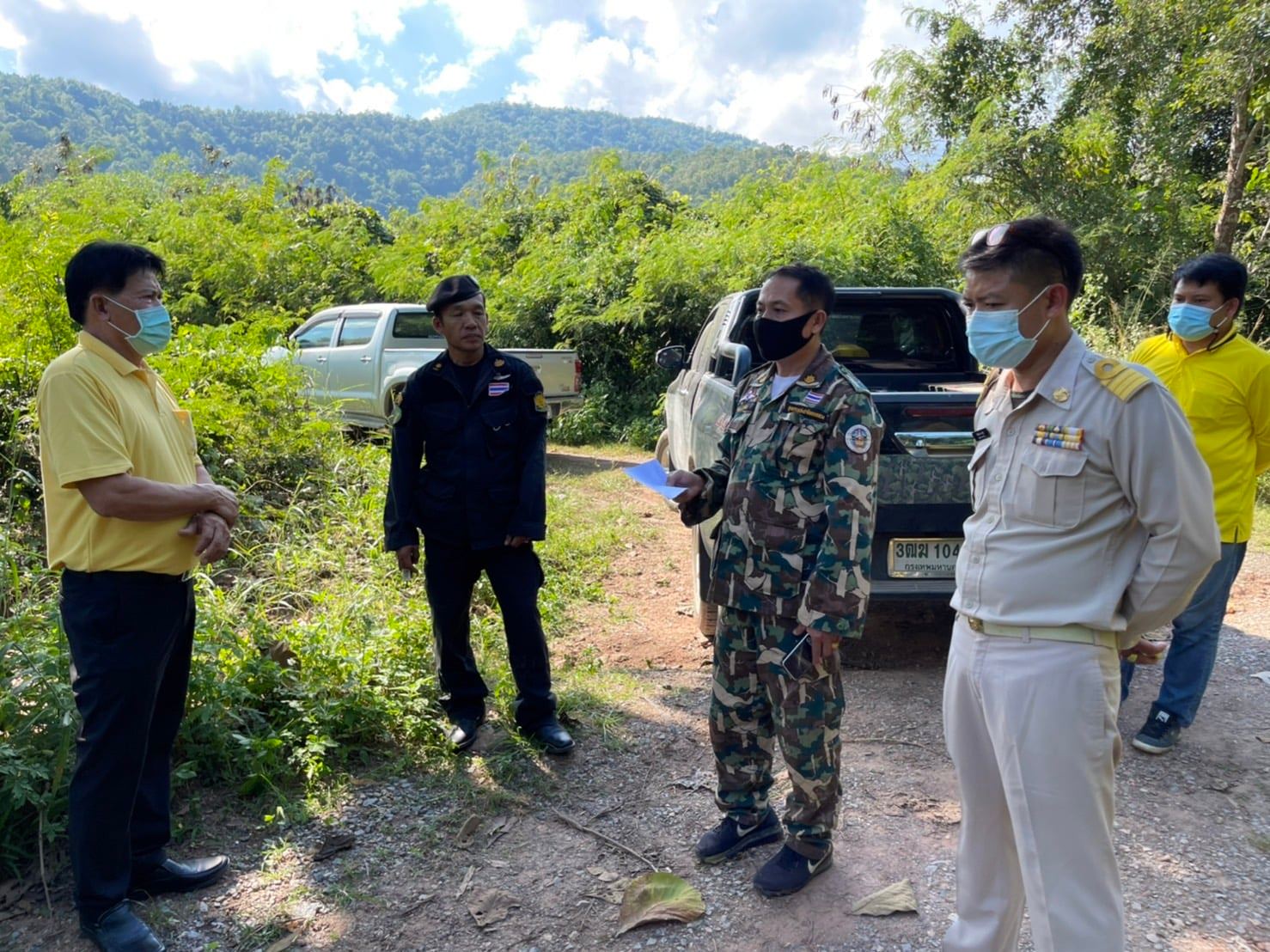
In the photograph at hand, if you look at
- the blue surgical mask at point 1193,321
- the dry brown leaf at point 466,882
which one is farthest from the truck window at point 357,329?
the blue surgical mask at point 1193,321

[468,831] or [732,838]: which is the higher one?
[732,838]

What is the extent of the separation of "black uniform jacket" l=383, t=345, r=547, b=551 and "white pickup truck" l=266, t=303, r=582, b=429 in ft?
21.3

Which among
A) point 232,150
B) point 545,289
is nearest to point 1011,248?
point 545,289

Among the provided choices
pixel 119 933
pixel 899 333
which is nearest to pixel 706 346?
pixel 899 333

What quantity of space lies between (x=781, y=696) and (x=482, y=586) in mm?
3124

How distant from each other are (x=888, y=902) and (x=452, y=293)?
104 inches

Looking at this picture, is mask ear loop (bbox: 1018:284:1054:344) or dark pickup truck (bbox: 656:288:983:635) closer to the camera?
mask ear loop (bbox: 1018:284:1054:344)

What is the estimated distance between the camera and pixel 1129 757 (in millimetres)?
3701

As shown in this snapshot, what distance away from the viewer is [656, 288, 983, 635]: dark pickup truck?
161 inches

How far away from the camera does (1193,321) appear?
3.45m

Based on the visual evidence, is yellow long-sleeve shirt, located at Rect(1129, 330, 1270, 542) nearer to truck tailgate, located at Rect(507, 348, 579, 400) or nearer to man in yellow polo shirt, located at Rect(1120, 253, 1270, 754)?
man in yellow polo shirt, located at Rect(1120, 253, 1270, 754)

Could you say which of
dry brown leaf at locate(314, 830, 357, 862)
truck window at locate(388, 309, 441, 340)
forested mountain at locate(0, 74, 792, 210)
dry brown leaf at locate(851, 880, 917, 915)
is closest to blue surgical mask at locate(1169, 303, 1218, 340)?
dry brown leaf at locate(851, 880, 917, 915)

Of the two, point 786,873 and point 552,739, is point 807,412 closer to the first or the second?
point 786,873

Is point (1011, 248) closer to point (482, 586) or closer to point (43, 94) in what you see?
point (482, 586)
